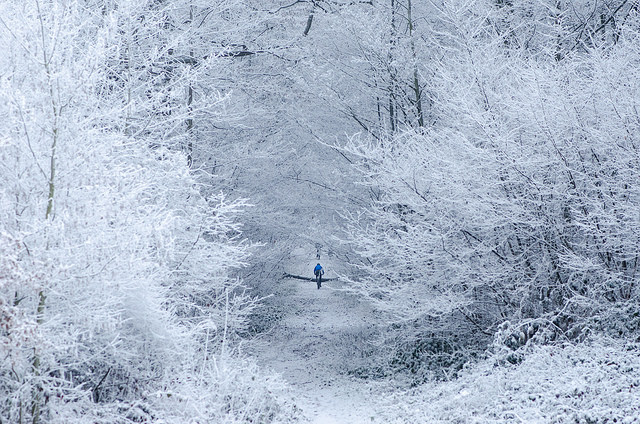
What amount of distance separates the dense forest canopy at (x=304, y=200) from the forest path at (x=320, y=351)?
0.62 metres

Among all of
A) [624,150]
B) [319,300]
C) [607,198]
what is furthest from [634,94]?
[319,300]

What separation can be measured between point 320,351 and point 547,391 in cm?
794

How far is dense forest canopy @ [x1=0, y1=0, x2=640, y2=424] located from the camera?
5.51 m

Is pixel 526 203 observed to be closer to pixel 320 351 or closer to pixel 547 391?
pixel 547 391

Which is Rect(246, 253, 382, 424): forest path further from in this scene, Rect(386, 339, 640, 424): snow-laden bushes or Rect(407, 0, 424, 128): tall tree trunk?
Rect(407, 0, 424, 128): tall tree trunk

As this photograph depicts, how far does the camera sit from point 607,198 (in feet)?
25.8

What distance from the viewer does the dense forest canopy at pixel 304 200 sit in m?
5.51

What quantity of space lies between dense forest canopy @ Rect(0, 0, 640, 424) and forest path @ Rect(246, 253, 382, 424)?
2.02 ft

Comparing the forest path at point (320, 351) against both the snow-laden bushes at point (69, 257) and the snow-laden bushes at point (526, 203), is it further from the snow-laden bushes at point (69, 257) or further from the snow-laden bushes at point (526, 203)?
the snow-laden bushes at point (69, 257)

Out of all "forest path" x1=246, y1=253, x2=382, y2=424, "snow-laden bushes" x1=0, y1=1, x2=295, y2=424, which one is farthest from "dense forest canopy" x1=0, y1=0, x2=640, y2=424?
"forest path" x1=246, y1=253, x2=382, y2=424

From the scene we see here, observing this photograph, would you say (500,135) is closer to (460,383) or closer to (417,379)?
(460,383)

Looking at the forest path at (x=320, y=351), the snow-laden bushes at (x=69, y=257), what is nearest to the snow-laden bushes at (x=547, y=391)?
the forest path at (x=320, y=351)

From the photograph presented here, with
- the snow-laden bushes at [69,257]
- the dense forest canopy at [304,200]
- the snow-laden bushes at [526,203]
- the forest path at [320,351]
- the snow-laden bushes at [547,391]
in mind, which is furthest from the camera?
the forest path at [320,351]

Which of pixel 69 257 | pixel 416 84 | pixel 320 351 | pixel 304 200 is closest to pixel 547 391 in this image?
pixel 69 257
